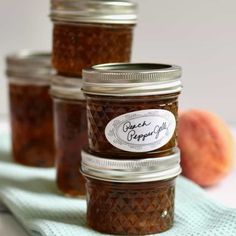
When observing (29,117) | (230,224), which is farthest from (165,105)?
(29,117)

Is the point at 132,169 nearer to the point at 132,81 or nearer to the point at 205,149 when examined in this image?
the point at 132,81

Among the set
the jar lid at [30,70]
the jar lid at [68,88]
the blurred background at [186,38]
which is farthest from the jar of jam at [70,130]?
the blurred background at [186,38]

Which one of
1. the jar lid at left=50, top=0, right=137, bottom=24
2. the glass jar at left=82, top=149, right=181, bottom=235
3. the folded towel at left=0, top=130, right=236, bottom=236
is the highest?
the jar lid at left=50, top=0, right=137, bottom=24

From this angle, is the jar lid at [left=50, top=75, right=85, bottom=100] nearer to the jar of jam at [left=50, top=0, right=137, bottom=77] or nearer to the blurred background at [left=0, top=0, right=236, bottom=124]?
the jar of jam at [left=50, top=0, right=137, bottom=77]

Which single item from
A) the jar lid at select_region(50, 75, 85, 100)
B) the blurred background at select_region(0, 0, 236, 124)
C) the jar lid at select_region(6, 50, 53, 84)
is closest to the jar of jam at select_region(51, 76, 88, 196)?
the jar lid at select_region(50, 75, 85, 100)

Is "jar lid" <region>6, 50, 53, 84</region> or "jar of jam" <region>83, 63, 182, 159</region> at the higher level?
"jar of jam" <region>83, 63, 182, 159</region>

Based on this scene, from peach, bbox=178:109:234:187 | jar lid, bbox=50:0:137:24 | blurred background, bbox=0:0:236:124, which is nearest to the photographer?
jar lid, bbox=50:0:137:24

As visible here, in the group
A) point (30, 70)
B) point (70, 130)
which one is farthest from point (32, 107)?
point (70, 130)
